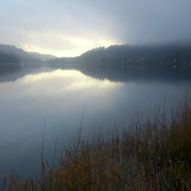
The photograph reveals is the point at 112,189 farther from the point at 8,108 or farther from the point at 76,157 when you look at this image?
the point at 8,108

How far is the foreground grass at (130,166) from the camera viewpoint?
546 centimetres

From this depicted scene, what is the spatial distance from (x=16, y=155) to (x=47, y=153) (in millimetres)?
1138

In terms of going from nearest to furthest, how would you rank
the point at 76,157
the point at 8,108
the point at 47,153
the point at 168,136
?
the point at 76,157, the point at 168,136, the point at 47,153, the point at 8,108

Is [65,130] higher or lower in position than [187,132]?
lower

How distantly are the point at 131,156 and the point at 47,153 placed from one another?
417 cm

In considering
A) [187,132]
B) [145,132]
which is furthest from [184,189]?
[145,132]

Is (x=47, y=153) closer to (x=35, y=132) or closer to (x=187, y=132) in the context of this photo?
(x=35, y=132)

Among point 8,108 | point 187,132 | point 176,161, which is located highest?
point 187,132

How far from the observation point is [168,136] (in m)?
7.72

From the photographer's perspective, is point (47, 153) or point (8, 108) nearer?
point (47, 153)

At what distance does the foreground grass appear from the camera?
546cm

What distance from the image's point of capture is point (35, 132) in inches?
625

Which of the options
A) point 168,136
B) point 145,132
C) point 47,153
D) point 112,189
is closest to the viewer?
point 112,189

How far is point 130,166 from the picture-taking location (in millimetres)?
7641
